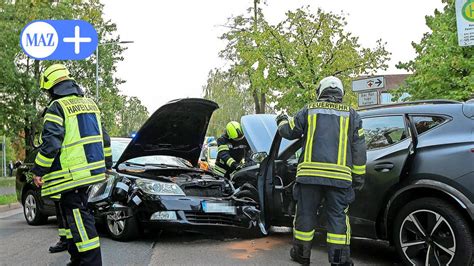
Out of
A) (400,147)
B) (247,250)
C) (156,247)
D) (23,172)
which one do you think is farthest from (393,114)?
(23,172)

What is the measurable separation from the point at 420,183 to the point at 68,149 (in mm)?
3095

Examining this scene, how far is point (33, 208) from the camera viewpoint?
321 inches

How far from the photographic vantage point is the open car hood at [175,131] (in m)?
6.47

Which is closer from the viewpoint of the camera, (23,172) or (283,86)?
(23,172)

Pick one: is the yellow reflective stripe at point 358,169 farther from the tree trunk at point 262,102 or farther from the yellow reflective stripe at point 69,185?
the tree trunk at point 262,102

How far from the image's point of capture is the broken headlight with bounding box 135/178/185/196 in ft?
19.8

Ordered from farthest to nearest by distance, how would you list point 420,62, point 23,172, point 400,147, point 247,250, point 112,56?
point 112,56 < point 420,62 < point 23,172 < point 247,250 < point 400,147

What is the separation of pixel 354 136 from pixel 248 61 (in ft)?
59.6

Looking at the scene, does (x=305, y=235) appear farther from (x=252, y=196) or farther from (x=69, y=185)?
(x=69, y=185)

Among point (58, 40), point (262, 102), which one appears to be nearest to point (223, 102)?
point (262, 102)

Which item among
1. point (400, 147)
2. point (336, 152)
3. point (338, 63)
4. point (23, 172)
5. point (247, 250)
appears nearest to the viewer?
point (336, 152)

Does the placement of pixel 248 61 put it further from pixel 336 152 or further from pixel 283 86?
pixel 336 152

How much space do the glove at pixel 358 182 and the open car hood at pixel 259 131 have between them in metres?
1.76

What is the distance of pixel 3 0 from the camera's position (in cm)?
1833
